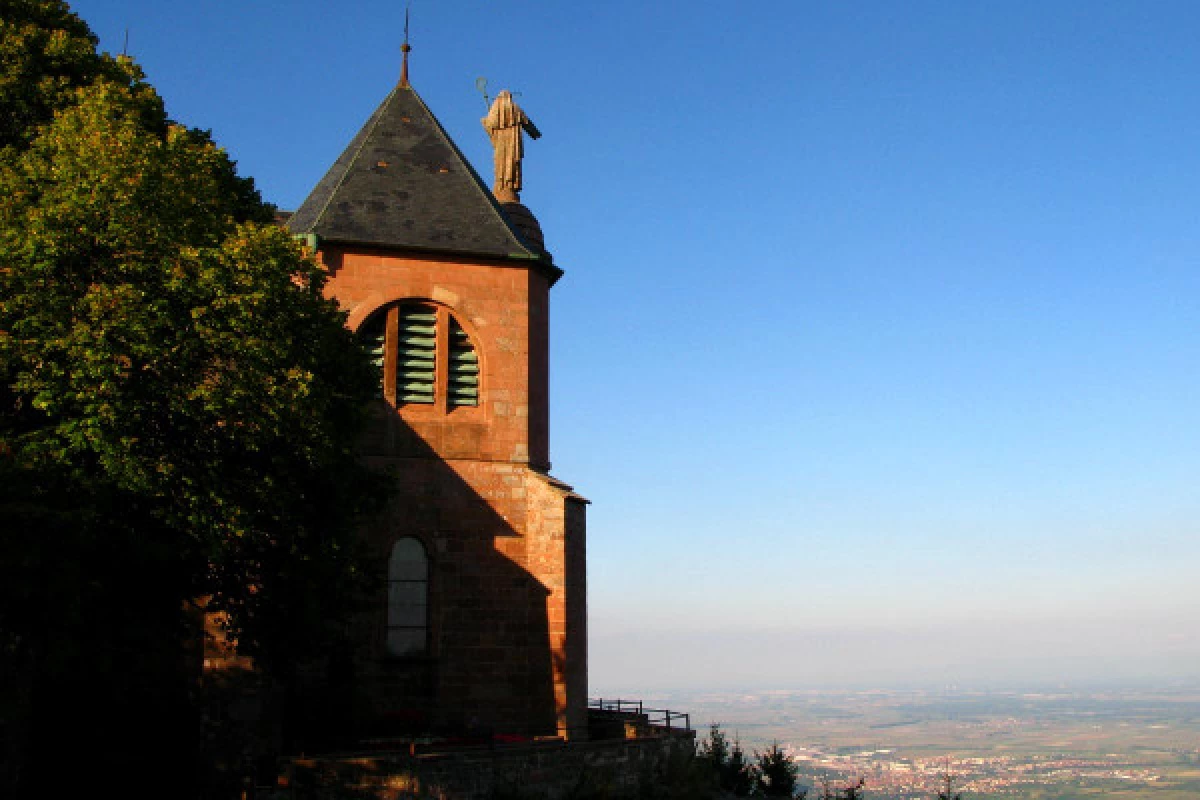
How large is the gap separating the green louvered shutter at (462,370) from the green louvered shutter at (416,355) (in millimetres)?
403

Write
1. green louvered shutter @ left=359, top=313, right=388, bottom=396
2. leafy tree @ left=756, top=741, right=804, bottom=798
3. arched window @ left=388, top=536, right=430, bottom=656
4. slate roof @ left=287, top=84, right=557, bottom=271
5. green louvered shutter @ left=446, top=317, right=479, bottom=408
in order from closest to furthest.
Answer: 1. arched window @ left=388, top=536, right=430, bottom=656
2. green louvered shutter @ left=359, top=313, right=388, bottom=396
3. green louvered shutter @ left=446, top=317, right=479, bottom=408
4. slate roof @ left=287, top=84, right=557, bottom=271
5. leafy tree @ left=756, top=741, right=804, bottom=798

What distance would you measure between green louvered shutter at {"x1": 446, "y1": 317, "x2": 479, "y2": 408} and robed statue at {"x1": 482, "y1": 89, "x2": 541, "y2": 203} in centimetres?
483

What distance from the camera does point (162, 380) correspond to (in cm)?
1639

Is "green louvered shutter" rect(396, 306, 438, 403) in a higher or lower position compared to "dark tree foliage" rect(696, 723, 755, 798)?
higher

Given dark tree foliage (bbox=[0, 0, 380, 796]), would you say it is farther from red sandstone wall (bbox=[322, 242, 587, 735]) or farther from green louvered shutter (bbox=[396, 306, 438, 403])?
green louvered shutter (bbox=[396, 306, 438, 403])

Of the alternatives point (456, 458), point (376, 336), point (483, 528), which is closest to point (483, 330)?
point (376, 336)

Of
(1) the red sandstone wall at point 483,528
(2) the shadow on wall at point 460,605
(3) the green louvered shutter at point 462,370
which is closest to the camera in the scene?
(2) the shadow on wall at point 460,605

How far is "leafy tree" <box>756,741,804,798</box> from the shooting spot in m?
28.1

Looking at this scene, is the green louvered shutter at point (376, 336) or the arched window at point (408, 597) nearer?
the arched window at point (408, 597)

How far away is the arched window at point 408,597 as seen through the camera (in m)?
23.0

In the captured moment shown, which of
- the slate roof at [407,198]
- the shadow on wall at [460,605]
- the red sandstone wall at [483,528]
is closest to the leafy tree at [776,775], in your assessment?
the red sandstone wall at [483,528]

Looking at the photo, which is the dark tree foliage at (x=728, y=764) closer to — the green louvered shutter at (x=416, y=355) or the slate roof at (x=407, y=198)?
the green louvered shutter at (x=416, y=355)

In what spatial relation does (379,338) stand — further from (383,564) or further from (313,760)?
(313,760)

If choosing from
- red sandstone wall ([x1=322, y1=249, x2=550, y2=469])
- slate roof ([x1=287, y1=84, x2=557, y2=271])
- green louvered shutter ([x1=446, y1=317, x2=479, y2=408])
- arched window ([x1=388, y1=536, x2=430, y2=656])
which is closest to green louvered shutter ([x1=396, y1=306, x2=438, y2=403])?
red sandstone wall ([x1=322, y1=249, x2=550, y2=469])
